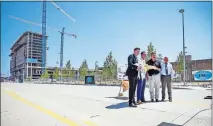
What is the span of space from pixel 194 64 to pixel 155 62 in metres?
67.0

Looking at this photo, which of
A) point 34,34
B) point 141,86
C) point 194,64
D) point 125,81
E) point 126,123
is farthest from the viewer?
point 34,34

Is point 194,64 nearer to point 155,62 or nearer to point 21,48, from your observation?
point 155,62

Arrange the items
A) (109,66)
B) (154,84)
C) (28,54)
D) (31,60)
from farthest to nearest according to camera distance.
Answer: (31,60), (28,54), (109,66), (154,84)

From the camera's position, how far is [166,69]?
7875 millimetres

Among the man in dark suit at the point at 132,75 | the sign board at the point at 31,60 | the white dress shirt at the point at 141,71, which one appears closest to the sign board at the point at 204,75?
the white dress shirt at the point at 141,71

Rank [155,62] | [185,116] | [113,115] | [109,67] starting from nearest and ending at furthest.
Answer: [185,116] < [113,115] < [155,62] < [109,67]

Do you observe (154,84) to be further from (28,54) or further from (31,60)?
(31,60)

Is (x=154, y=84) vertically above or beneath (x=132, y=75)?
beneath

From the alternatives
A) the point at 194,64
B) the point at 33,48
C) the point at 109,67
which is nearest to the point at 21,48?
the point at 33,48

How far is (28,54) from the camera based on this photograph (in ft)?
409

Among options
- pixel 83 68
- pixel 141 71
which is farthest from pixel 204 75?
pixel 83 68

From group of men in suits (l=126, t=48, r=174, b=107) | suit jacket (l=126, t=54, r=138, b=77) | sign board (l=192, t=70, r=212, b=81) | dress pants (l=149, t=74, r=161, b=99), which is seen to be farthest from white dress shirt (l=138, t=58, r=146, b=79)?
sign board (l=192, t=70, r=212, b=81)

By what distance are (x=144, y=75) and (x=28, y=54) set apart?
126 meters

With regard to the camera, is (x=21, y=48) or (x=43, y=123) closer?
(x=43, y=123)
